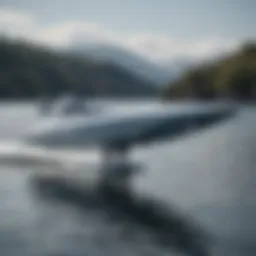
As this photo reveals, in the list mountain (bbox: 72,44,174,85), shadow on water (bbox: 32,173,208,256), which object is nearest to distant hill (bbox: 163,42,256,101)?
mountain (bbox: 72,44,174,85)

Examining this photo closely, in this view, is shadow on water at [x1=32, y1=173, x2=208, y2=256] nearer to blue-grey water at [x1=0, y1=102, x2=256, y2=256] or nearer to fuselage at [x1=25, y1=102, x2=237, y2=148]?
blue-grey water at [x1=0, y1=102, x2=256, y2=256]

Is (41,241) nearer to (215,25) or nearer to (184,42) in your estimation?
(184,42)

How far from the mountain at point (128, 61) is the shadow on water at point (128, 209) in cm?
40

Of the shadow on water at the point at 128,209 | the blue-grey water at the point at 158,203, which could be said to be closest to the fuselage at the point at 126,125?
the blue-grey water at the point at 158,203

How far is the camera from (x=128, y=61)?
1.62 meters

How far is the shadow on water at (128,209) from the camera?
1.55m

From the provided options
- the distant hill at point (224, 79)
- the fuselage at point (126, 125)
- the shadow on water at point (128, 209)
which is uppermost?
the distant hill at point (224, 79)

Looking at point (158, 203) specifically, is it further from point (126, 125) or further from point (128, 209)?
point (126, 125)

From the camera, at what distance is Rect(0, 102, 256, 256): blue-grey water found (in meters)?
1.53

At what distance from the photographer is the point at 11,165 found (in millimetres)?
1594

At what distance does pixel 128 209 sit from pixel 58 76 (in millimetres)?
499

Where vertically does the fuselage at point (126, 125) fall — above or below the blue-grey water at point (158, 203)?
above

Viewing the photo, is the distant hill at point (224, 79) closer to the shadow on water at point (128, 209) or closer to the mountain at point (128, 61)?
the mountain at point (128, 61)

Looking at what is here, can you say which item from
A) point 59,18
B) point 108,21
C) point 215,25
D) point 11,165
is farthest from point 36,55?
point 215,25
